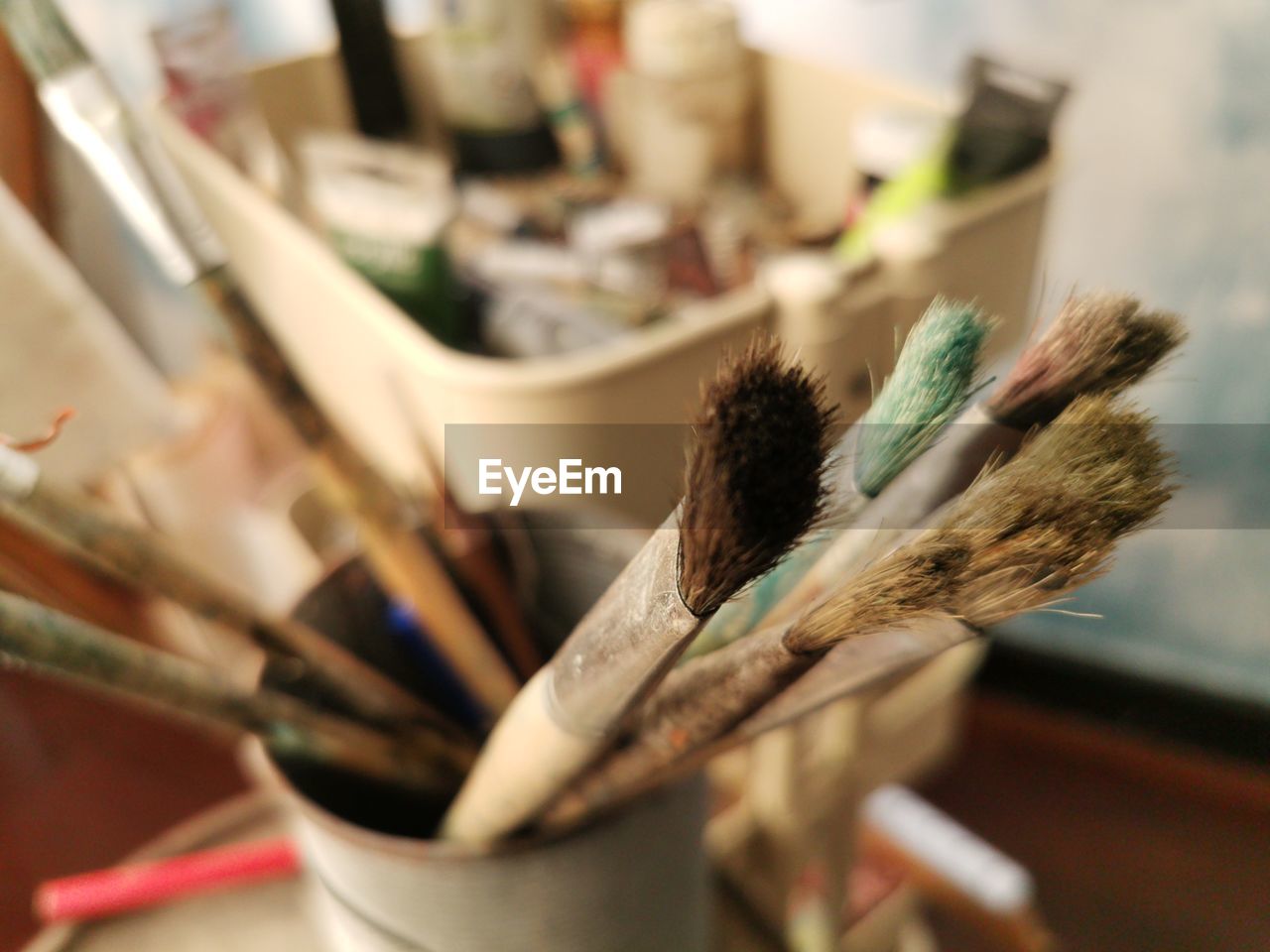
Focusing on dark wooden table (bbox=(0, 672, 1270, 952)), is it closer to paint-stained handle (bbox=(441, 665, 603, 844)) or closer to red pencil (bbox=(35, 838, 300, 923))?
red pencil (bbox=(35, 838, 300, 923))

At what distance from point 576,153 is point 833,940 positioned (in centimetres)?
36

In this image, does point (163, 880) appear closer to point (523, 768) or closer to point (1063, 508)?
point (523, 768)

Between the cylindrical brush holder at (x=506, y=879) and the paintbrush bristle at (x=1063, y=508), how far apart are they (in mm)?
110

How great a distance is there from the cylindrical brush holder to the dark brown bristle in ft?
0.32

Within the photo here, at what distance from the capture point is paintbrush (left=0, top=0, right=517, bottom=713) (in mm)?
186

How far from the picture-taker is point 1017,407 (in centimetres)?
Answer: 13

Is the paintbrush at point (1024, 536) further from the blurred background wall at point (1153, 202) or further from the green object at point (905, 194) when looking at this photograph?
the green object at point (905, 194)

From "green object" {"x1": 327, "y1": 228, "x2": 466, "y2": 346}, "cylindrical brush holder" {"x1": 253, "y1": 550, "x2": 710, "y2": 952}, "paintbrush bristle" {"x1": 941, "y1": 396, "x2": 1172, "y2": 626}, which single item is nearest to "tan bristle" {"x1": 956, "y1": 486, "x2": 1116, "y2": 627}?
"paintbrush bristle" {"x1": 941, "y1": 396, "x2": 1172, "y2": 626}

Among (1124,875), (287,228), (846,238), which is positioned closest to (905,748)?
(1124,875)

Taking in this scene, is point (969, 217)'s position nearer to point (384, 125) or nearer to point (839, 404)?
point (839, 404)

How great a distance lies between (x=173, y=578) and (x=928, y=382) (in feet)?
0.52

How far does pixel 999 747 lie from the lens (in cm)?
66

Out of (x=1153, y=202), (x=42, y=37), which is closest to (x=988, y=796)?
(x=1153, y=202)

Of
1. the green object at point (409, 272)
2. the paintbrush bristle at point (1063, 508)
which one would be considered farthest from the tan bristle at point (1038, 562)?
the green object at point (409, 272)
